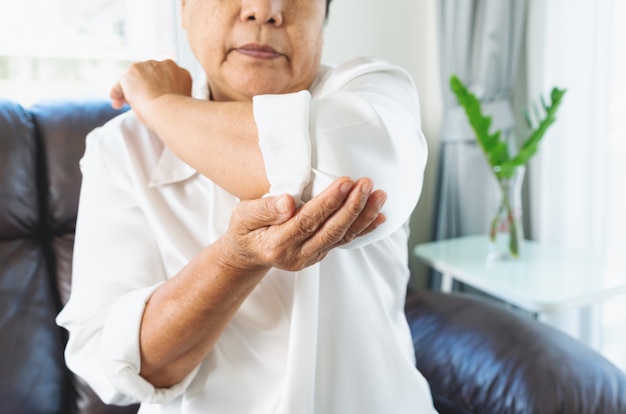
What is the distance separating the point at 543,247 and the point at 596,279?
0.32 m

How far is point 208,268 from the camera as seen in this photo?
0.62 metres

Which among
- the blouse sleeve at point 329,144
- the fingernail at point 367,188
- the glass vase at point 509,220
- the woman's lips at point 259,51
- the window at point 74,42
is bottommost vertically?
the glass vase at point 509,220

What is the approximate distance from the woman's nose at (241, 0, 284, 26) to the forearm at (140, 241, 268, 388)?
0.30m

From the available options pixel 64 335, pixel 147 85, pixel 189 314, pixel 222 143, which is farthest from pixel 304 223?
pixel 64 335

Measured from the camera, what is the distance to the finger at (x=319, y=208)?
431 mm

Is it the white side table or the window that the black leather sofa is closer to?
the white side table

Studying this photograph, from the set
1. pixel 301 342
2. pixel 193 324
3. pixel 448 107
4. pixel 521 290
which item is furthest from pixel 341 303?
pixel 448 107

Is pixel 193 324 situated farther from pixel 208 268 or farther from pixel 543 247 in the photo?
pixel 543 247

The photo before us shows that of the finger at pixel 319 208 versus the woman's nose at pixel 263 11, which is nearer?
the finger at pixel 319 208

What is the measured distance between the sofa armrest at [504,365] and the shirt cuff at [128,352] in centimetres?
65

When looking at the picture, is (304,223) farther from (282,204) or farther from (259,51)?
(259,51)

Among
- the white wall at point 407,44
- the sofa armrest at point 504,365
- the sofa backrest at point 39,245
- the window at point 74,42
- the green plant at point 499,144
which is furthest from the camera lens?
the white wall at point 407,44

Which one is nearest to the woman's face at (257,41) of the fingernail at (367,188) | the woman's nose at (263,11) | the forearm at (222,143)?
the woman's nose at (263,11)

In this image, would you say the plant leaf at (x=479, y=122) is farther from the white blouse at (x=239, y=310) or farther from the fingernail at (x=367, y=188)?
the fingernail at (x=367, y=188)
